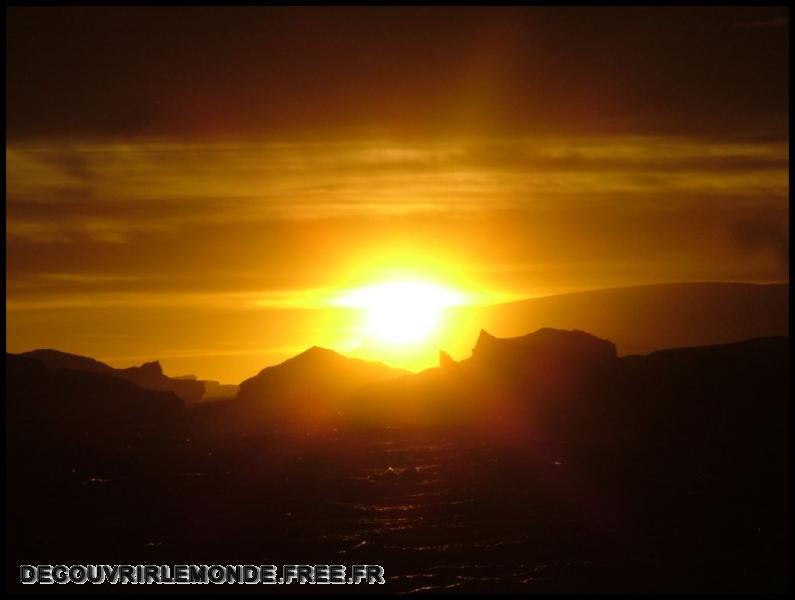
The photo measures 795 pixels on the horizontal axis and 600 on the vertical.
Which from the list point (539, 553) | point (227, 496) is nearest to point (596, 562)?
point (539, 553)

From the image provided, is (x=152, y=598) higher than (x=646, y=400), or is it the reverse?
(x=646, y=400)

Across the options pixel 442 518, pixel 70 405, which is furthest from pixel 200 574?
pixel 70 405

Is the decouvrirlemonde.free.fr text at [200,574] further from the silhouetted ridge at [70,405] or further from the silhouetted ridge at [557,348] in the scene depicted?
the silhouetted ridge at [70,405]

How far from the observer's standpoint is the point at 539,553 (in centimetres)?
5034

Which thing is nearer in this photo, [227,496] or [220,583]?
[220,583]

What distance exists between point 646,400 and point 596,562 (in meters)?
78.0

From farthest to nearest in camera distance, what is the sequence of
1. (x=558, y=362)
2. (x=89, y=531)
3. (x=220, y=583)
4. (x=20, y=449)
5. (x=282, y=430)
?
(x=282, y=430) < (x=558, y=362) < (x=20, y=449) < (x=89, y=531) < (x=220, y=583)

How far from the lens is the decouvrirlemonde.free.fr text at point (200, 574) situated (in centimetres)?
4512

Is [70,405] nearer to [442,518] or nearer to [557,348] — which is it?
[557,348]

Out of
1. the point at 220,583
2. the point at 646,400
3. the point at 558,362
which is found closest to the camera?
the point at 220,583

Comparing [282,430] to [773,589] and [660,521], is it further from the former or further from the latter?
[773,589]

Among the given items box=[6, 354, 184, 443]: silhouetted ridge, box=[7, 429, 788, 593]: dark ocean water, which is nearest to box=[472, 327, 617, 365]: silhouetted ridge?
box=[7, 429, 788, 593]: dark ocean water

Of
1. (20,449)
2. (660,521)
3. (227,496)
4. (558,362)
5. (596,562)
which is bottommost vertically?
(596,562)

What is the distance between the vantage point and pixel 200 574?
4616cm
